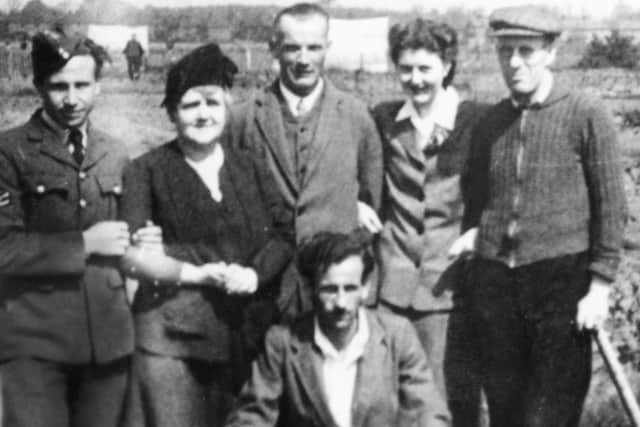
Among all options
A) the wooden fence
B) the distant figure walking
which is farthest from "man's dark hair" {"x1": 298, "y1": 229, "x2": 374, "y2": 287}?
the wooden fence

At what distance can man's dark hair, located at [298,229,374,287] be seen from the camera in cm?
305

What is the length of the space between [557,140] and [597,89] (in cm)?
178

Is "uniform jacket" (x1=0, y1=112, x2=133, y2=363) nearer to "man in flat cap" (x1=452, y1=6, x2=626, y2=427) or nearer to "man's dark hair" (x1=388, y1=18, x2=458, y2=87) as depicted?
"man's dark hair" (x1=388, y1=18, x2=458, y2=87)

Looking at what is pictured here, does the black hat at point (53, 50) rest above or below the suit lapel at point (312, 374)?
above

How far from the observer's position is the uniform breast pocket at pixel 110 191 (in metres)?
3.01

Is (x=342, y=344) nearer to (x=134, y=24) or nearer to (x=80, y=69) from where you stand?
(x=80, y=69)

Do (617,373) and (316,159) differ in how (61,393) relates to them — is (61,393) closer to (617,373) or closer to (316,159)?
(316,159)

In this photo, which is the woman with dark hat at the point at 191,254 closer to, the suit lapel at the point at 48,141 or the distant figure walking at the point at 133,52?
the suit lapel at the point at 48,141

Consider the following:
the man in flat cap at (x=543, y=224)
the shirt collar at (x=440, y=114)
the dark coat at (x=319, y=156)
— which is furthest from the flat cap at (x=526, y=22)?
the dark coat at (x=319, y=156)

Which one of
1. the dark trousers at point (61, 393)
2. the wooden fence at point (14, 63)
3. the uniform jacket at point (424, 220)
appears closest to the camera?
the dark trousers at point (61, 393)

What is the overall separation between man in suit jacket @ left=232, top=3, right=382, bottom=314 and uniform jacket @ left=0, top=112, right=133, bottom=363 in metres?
0.58

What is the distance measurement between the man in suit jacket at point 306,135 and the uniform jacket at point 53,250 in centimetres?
58

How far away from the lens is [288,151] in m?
3.40

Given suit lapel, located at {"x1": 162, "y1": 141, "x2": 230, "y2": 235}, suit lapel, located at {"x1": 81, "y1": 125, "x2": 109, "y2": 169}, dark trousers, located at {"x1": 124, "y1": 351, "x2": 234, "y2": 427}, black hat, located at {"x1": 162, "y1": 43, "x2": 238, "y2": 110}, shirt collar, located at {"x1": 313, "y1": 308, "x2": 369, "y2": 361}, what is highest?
black hat, located at {"x1": 162, "y1": 43, "x2": 238, "y2": 110}
